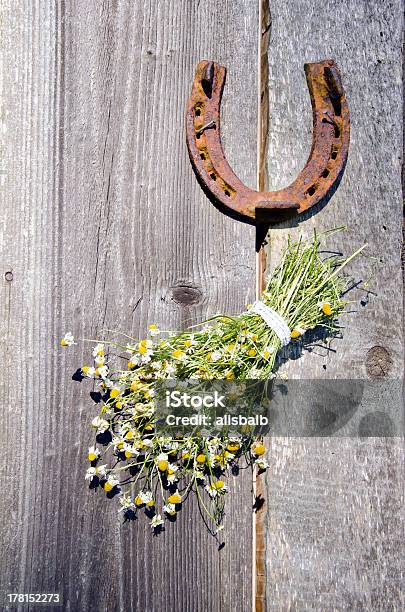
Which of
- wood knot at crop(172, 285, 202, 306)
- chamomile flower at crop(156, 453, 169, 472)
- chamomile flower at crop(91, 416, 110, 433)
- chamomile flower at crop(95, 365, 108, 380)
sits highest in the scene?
wood knot at crop(172, 285, 202, 306)

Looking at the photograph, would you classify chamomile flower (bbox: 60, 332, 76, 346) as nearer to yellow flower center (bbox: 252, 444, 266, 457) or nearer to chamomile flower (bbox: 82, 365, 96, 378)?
chamomile flower (bbox: 82, 365, 96, 378)

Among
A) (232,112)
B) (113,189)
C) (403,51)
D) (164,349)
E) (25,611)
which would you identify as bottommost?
(25,611)

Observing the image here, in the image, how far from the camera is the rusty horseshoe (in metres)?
1.25

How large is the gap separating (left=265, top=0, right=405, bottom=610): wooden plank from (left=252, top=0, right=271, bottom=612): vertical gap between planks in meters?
0.01

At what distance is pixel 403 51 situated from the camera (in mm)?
1362

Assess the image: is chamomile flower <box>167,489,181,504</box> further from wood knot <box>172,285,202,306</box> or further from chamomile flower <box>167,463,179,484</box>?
wood knot <box>172,285,202,306</box>

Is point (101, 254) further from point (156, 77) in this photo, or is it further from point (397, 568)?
point (397, 568)

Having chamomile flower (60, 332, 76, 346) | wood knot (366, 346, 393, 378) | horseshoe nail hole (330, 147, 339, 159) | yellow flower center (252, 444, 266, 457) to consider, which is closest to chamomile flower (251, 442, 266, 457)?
yellow flower center (252, 444, 266, 457)

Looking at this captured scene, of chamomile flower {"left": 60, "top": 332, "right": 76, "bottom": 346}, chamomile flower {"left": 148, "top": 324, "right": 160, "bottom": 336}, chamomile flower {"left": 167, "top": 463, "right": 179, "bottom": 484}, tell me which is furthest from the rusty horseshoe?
chamomile flower {"left": 167, "top": 463, "right": 179, "bottom": 484}

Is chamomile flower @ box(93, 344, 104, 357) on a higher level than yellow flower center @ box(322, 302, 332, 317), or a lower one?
lower

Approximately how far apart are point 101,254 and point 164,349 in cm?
23

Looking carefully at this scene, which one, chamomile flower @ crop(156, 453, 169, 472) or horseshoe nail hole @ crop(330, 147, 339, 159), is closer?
chamomile flower @ crop(156, 453, 169, 472)

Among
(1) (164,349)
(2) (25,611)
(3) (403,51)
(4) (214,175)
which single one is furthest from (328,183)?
(2) (25,611)

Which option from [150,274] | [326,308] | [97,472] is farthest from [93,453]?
[326,308]
